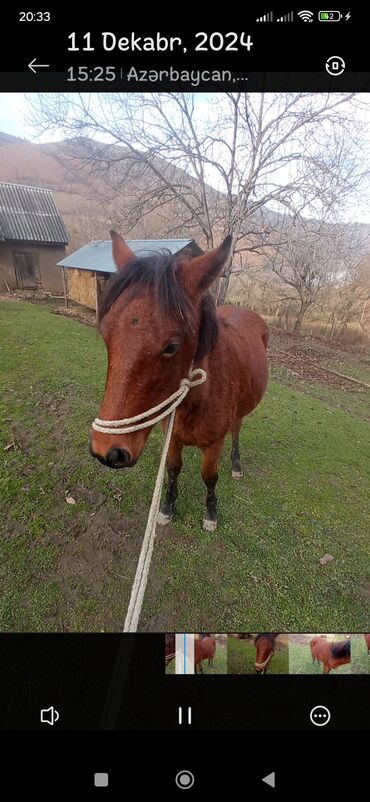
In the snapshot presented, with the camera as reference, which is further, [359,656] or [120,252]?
[120,252]

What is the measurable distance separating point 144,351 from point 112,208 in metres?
11.4

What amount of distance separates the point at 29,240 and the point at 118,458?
1787 centimetres

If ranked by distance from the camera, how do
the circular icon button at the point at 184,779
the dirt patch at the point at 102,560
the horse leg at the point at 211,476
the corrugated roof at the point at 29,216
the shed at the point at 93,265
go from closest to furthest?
the circular icon button at the point at 184,779 → the dirt patch at the point at 102,560 → the horse leg at the point at 211,476 → the shed at the point at 93,265 → the corrugated roof at the point at 29,216

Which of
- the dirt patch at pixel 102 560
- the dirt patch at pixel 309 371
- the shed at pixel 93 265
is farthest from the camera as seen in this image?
the dirt patch at pixel 309 371

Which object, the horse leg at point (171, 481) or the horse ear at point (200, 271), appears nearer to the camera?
the horse ear at point (200, 271)

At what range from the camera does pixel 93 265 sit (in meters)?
9.18
